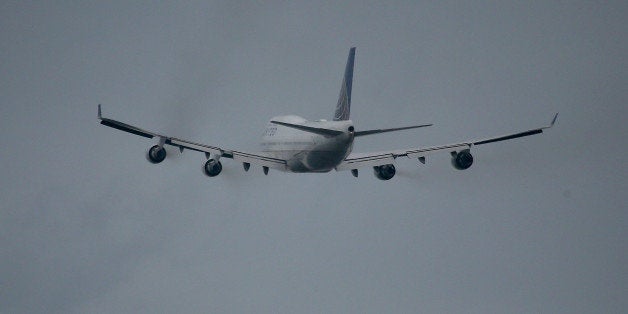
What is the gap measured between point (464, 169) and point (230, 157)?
1989 cm

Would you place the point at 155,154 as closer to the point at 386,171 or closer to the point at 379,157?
the point at 379,157

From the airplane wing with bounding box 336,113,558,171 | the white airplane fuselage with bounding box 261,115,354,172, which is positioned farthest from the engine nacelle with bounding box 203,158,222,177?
the airplane wing with bounding box 336,113,558,171

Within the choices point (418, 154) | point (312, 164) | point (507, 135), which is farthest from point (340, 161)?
point (507, 135)

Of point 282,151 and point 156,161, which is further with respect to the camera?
point 282,151

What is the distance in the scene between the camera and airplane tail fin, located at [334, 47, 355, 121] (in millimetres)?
91000

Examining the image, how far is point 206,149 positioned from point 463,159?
21502 millimetres

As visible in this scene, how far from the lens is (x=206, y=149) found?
87.2 m

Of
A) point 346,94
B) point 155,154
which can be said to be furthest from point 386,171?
point 155,154

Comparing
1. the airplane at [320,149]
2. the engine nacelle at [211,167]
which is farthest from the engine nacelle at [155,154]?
the engine nacelle at [211,167]

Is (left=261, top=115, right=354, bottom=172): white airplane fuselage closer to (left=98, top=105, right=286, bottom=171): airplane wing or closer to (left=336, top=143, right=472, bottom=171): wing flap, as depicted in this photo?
(left=98, top=105, right=286, bottom=171): airplane wing

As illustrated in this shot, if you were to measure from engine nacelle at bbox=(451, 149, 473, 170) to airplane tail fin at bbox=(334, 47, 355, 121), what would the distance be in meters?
9.83

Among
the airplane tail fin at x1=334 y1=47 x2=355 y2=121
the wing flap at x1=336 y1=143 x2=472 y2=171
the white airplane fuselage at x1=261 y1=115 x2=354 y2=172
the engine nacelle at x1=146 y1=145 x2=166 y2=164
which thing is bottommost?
the engine nacelle at x1=146 y1=145 x2=166 y2=164

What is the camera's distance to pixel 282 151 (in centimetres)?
9256

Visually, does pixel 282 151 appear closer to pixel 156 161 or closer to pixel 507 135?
pixel 156 161
